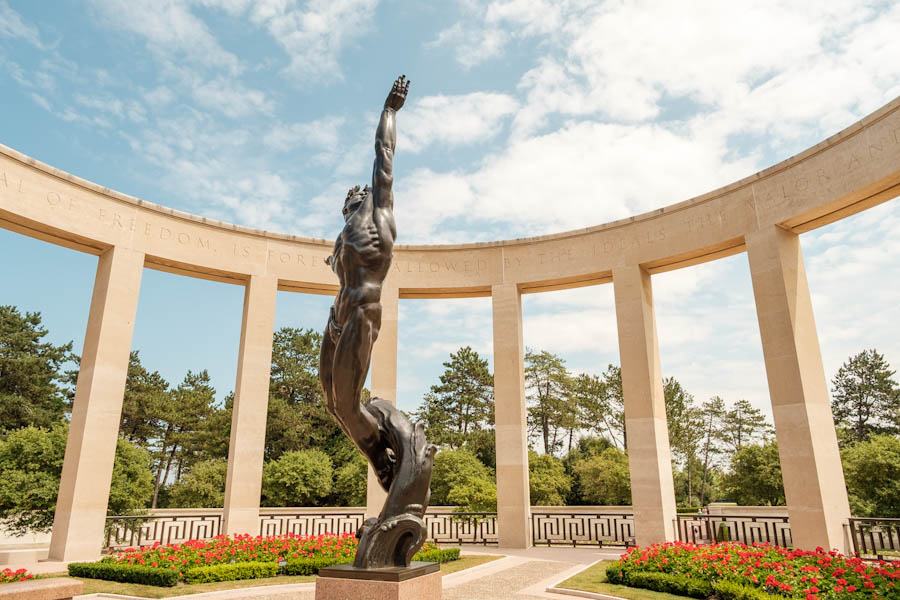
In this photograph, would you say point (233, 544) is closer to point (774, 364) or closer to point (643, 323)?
point (643, 323)

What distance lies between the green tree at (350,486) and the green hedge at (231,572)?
71.2ft

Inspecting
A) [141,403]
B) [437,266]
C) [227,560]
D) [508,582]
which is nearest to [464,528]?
[437,266]

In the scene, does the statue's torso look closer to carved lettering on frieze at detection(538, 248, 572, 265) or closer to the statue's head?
the statue's head

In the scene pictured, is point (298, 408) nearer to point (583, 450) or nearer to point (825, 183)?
point (583, 450)

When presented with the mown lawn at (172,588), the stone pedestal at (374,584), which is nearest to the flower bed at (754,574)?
the mown lawn at (172,588)

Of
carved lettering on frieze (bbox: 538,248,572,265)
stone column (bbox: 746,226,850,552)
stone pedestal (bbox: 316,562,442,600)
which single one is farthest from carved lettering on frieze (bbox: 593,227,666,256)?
stone pedestal (bbox: 316,562,442,600)

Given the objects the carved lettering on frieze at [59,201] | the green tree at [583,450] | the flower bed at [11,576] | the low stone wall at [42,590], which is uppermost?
the carved lettering on frieze at [59,201]

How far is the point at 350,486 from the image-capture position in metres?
33.0

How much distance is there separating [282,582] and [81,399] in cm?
838

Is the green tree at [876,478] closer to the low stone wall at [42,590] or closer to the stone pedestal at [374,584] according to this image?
the stone pedestal at [374,584]

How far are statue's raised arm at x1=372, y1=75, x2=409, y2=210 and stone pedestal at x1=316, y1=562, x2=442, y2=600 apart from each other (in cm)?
433

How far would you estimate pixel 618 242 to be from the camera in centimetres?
1752

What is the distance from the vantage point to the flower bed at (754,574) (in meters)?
7.85

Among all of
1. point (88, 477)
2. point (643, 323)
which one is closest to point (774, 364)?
point (643, 323)
